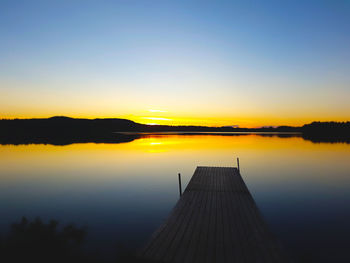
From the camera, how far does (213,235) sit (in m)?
7.50

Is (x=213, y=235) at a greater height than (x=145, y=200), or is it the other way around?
(x=213, y=235)

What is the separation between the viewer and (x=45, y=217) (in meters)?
14.0

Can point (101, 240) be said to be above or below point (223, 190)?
below

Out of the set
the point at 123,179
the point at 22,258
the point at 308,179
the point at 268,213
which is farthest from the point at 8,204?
the point at 308,179

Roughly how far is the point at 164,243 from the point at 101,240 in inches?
218

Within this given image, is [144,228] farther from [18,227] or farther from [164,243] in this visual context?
A: [18,227]

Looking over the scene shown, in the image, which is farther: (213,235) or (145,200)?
(145,200)

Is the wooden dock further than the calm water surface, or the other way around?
the calm water surface

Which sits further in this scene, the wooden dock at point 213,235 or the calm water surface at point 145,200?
the calm water surface at point 145,200

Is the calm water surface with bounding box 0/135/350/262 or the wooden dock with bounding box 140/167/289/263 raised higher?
the wooden dock with bounding box 140/167/289/263

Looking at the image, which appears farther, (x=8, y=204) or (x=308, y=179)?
(x=308, y=179)

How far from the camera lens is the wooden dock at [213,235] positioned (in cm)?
614

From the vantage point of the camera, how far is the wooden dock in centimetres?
614

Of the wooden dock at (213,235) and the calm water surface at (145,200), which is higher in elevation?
the wooden dock at (213,235)
